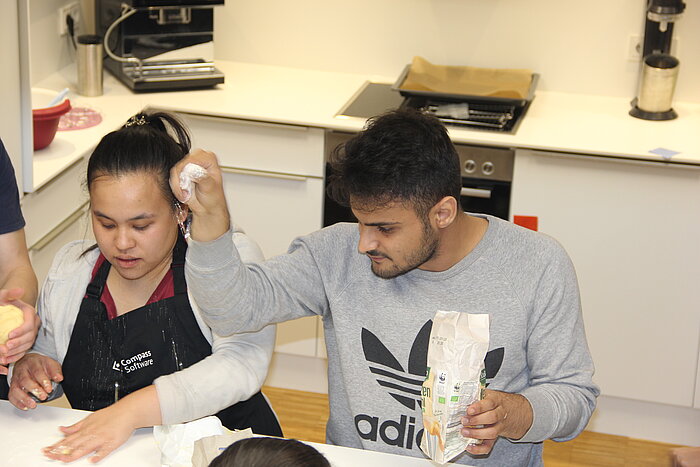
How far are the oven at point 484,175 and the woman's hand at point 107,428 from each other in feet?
4.84

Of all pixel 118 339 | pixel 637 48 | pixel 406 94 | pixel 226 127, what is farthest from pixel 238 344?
pixel 637 48

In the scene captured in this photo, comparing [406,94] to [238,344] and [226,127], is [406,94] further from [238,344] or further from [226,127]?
[238,344]

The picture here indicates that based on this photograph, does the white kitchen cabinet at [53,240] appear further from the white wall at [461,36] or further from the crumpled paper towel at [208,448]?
the crumpled paper towel at [208,448]

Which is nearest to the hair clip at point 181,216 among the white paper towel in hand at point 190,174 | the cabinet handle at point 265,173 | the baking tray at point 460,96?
the white paper towel in hand at point 190,174

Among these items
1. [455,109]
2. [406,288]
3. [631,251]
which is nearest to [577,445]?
[631,251]

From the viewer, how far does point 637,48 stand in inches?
134

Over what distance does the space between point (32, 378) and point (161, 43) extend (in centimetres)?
193

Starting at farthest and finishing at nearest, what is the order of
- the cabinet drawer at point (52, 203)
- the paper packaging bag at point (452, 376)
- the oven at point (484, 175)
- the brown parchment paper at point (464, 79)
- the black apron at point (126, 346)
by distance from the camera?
the brown parchment paper at point (464, 79) → the oven at point (484, 175) → the cabinet drawer at point (52, 203) → the black apron at point (126, 346) → the paper packaging bag at point (452, 376)

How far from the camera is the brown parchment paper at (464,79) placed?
11.0 ft

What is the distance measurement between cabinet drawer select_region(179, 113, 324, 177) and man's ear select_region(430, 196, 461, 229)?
4.68ft

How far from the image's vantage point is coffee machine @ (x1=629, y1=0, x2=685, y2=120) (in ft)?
10.4

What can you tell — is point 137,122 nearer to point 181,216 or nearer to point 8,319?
point 181,216

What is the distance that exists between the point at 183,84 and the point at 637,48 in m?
1.54

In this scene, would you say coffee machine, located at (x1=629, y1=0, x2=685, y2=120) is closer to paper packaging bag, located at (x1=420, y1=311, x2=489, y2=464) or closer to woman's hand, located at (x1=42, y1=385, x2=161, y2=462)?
paper packaging bag, located at (x1=420, y1=311, x2=489, y2=464)
